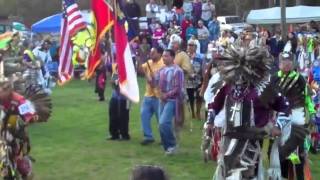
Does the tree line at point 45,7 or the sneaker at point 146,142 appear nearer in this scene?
the sneaker at point 146,142

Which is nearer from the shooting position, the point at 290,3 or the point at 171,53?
the point at 171,53

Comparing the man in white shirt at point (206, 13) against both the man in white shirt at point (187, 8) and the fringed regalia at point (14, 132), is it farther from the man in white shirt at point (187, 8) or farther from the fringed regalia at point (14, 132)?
the fringed regalia at point (14, 132)

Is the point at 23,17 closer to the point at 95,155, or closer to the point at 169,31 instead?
the point at 169,31

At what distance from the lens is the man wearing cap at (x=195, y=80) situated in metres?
15.3

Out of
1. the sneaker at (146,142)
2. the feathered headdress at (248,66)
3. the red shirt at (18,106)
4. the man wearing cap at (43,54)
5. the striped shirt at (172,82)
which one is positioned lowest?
the sneaker at (146,142)

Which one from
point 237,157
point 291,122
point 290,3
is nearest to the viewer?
point 237,157

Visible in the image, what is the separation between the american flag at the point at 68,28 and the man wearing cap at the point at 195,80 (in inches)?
99.7

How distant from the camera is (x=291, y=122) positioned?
7.57m

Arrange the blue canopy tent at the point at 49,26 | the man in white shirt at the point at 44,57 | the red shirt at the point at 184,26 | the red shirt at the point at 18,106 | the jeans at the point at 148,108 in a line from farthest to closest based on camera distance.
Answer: the blue canopy tent at the point at 49,26, the red shirt at the point at 184,26, the man in white shirt at the point at 44,57, the jeans at the point at 148,108, the red shirt at the point at 18,106

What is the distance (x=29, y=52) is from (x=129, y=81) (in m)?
8.46

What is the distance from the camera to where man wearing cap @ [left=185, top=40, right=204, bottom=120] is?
1534cm

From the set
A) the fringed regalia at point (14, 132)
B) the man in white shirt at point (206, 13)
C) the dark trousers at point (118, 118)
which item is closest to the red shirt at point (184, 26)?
the man in white shirt at point (206, 13)

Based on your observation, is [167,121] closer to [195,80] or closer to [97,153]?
[97,153]

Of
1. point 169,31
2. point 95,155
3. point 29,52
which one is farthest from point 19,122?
point 169,31
